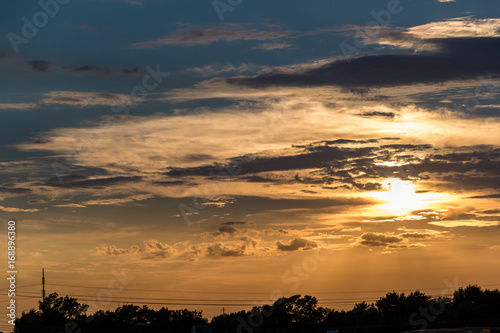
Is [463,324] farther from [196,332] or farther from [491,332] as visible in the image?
[491,332]

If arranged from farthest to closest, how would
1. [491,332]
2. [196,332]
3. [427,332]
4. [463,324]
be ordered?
[463,324]
[196,332]
[427,332]
[491,332]

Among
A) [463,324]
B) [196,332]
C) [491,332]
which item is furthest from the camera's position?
[463,324]

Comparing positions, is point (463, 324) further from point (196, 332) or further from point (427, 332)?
point (427, 332)

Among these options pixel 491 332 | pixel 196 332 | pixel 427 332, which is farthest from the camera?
pixel 196 332

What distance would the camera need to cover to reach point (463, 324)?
648 feet

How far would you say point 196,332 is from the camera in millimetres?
158500

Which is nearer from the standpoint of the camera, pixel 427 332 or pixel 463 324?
pixel 427 332

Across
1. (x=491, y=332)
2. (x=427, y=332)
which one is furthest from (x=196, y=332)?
(x=491, y=332)

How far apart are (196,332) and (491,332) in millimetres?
89879

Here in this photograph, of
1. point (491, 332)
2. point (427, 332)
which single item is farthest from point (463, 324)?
point (491, 332)

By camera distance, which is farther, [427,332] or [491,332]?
[427,332]

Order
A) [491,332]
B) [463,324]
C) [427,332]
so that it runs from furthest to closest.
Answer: [463,324] < [427,332] < [491,332]

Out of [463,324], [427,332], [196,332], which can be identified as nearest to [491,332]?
[427,332]

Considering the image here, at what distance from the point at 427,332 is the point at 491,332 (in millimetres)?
15112
